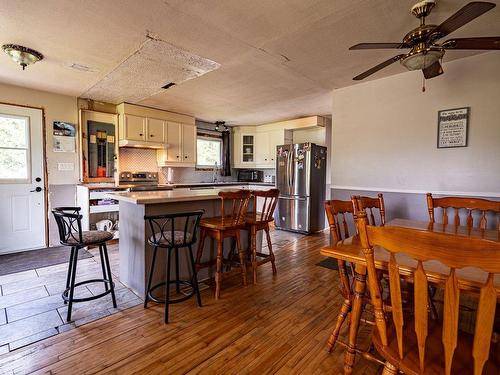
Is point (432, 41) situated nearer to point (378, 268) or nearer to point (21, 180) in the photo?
point (378, 268)

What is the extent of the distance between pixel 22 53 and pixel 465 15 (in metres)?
3.57

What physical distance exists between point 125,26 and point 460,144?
341 cm

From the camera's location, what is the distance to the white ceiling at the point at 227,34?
1906 millimetres

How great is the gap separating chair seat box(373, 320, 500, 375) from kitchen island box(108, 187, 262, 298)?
5.98ft

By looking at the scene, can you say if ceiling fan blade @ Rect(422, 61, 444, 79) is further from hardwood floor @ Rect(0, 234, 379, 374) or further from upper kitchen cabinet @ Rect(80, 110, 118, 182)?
upper kitchen cabinet @ Rect(80, 110, 118, 182)

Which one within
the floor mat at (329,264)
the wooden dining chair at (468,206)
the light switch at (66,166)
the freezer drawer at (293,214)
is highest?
the light switch at (66,166)

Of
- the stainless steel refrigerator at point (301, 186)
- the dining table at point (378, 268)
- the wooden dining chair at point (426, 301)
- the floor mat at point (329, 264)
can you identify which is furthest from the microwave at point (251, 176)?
the wooden dining chair at point (426, 301)

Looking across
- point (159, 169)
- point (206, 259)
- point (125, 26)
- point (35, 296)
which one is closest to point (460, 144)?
point (206, 259)

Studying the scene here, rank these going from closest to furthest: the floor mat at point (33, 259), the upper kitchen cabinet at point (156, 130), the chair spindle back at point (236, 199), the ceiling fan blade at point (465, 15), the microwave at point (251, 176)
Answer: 1. the ceiling fan blade at point (465, 15)
2. the chair spindle back at point (236, 199)
3. the floor mat at point (33, 259)
4. the upper kitchen cabinet at point (156, 130)
5. the microwave at point (251, 176)

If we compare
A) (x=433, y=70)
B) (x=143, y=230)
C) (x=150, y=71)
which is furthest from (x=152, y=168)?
(x=433, y=70)

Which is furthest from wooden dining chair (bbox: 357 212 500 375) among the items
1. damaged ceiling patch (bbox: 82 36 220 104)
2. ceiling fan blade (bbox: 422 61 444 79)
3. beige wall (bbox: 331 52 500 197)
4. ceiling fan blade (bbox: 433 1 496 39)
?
damaged ceiling patch (bbox: 82 36 220 104)

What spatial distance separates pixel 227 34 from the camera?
2.27 metres

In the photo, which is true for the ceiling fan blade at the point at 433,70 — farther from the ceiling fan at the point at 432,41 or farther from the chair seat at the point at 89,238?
the chair seat at the point at 89,238

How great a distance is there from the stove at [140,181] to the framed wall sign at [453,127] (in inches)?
163
